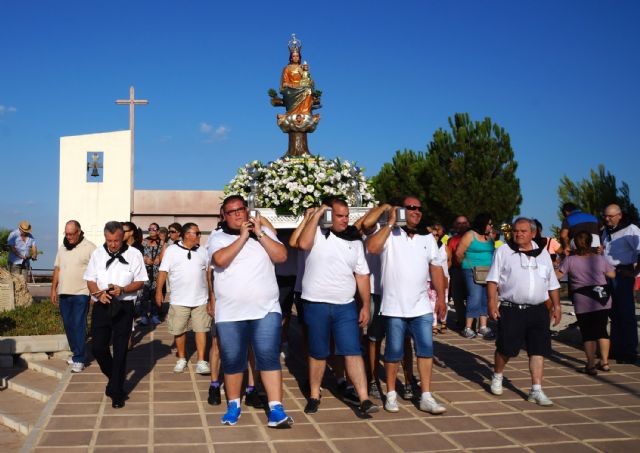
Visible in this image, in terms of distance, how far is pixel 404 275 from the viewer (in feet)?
20.2

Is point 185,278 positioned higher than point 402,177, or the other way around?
point 402,177

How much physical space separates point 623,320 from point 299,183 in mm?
4330

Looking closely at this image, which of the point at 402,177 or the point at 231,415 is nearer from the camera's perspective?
the point at 231,415

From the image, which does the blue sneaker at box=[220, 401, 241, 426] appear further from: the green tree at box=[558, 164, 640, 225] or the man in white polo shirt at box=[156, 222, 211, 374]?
the green tree at box=[558, 164, 640, 225]

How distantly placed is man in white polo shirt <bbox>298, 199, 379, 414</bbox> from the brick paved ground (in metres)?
0.42

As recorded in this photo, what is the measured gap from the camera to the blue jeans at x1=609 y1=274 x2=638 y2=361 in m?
8.44

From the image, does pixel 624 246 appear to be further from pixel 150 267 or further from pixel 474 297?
pixel 150 267

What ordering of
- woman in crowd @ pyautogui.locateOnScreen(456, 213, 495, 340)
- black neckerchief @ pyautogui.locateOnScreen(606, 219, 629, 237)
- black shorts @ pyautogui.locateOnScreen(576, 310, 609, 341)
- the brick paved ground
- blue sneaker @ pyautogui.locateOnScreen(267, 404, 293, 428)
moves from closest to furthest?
the brick paved ground, blue sneaker @ pyautogui.locateOnScreen(267, 404, 293, 428), black shorts @ pyautogui.locateOnScreen(576, 310, 609, 341), black neckerchief @ pyautogui.locateOnScreen(606, 219, 629, 237), woman in crowd @ pyautogui.locateOnScreen(456, 213, 495, 340)

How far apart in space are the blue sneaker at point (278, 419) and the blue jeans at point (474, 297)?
5.70 meters

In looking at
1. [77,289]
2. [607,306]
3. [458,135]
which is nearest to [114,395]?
[77,289]

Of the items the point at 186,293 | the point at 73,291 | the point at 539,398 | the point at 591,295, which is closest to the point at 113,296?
the point at 186,293

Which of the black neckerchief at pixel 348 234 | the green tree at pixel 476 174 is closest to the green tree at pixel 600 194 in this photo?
the green tree at pixel 476 174

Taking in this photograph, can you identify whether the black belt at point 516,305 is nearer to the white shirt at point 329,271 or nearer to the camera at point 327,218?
the white shirt at point 329,271

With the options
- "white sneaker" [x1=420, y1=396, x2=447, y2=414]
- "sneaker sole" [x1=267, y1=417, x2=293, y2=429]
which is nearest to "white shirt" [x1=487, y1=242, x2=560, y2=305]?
"white sneaker" [x1=420, y1=396, x2=447, y2=414]
